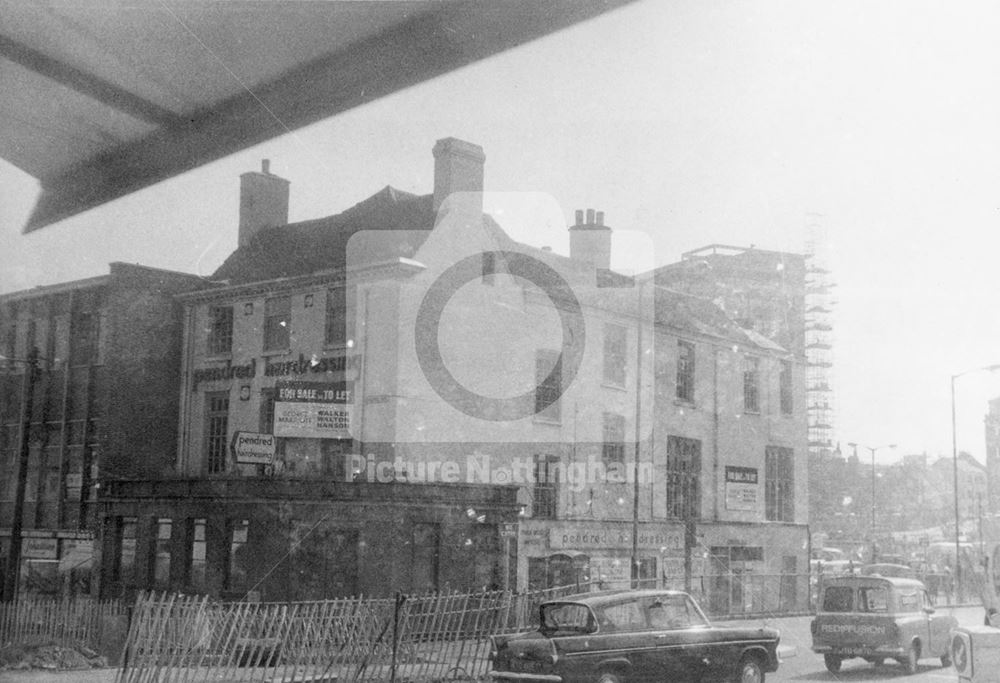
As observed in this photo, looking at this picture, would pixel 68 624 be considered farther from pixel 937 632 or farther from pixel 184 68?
pixel 937 632

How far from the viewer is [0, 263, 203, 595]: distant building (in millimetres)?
23938

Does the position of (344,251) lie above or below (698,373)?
above

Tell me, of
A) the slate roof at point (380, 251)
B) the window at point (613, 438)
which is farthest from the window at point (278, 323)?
the window at point (613, 438)

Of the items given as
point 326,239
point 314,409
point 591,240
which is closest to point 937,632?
point 314,409

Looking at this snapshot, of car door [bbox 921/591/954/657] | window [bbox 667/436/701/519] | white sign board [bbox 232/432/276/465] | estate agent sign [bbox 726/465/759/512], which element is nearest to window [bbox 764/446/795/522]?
estate agent sign [bbox 726/465/759/512]

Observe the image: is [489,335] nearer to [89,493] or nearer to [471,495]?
[471,495]

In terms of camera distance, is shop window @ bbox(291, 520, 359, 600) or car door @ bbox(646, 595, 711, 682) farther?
shop window @ bbox(291, 520, 359, 600)

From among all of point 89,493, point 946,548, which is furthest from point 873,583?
point 89,493

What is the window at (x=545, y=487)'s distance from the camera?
2136 centimetres

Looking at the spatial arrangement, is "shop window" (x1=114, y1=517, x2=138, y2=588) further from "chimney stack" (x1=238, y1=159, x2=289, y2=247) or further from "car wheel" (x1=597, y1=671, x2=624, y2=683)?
"car wheel" (x1=597, y1=671, x2=624, y2=683)

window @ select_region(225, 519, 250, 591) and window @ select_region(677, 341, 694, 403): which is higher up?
window @ select_region(677, 341, 694, 403)

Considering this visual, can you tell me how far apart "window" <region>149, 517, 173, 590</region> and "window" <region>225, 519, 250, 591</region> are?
6.24 ft

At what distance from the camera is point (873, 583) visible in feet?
45.4

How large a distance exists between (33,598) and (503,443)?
1179 cm
